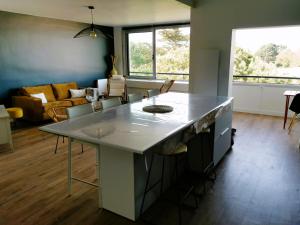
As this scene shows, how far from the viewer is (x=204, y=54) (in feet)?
16.5

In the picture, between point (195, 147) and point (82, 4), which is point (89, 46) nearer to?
point (82, 4)

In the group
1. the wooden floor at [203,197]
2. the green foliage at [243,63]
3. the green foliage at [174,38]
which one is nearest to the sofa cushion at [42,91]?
the wooden floor at [203,197]

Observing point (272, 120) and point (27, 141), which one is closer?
point (27, 141)

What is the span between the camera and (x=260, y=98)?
6426mm

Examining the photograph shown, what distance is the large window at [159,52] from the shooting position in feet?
24.1

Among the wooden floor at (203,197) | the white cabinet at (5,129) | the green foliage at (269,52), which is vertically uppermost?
the green foliage at (269,52)

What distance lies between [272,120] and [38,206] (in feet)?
17.4

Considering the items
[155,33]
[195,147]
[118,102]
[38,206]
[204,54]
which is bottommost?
[38,206]

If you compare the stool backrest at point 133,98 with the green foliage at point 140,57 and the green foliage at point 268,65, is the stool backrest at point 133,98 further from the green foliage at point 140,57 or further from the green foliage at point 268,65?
the green foliage at point 140,57

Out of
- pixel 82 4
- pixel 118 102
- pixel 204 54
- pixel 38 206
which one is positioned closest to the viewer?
pixel 38 206

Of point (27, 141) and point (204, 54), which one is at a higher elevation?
point (204, 54)

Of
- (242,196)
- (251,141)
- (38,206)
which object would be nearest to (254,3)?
(251,141)

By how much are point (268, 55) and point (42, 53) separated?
5.76 meters

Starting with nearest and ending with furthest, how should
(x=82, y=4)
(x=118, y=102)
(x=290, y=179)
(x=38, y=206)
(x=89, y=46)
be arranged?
(x=38, y=206) < (x=290, y=179) < (x=118, y=102) < (x=82, y=4) < (x=89, y=46)
